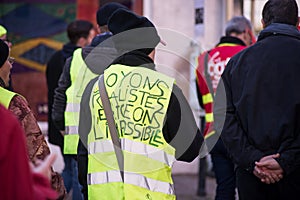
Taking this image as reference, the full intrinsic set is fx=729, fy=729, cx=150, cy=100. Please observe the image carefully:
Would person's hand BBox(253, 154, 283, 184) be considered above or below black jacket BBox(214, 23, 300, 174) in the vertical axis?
below

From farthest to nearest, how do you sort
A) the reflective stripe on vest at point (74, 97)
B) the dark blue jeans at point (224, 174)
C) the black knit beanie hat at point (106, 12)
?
1. the dark blue jeans at point (224, 174)
2. the reflective stripe on vest at point (74, 97)
3. the black knit beanie hat at point (106, 12)

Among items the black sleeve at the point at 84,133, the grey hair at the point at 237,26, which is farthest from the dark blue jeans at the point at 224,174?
the black sleeve at the point at 84,133

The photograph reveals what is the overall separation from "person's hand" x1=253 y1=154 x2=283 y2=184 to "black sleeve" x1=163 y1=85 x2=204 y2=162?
49 centimetres

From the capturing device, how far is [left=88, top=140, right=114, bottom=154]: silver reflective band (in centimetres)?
392

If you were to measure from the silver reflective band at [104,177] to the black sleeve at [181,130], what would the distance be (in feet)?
1.09

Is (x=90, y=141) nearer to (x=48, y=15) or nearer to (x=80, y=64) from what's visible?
(x=80, y=64)

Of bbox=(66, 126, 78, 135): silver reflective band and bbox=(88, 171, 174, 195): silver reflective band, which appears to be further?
bbox=(66, 126, 78, 135): silver reflective band

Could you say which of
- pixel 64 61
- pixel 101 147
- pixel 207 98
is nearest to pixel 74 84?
pixel 64 61

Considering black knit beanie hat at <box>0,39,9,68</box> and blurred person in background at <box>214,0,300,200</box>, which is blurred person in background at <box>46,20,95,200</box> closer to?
blurred person in background at <box>214,0,300,200</box>

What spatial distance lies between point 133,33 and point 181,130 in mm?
652

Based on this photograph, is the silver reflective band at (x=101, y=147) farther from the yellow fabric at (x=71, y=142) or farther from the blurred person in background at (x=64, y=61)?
the blurred person in background at (x=64, y=61)

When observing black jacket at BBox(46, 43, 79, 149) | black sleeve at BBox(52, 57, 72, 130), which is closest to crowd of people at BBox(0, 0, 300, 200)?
black sleeve at BBox(52, 57, 72, 130)

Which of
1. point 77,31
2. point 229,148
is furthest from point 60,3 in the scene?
point 229,148

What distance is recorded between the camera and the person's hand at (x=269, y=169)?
13.7 feet
